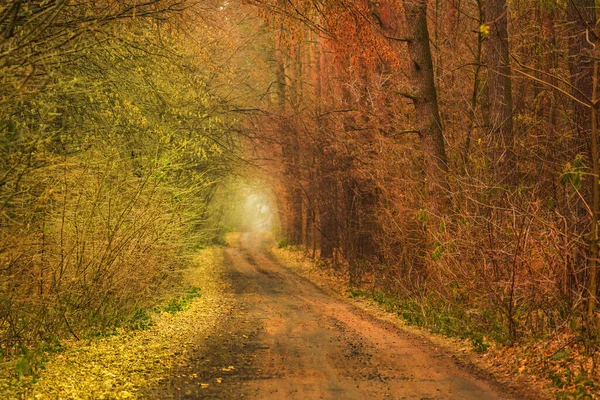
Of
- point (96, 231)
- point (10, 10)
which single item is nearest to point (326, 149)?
point (96, 231)

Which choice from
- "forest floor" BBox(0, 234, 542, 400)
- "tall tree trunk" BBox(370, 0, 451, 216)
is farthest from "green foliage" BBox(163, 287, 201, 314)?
"tall tree trunk" BBox(370, 0, 451, 216)

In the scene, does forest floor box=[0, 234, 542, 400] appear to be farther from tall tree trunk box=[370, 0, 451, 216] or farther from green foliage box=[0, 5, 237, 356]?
tall tree trunk box=[370, 0, 451, 216]

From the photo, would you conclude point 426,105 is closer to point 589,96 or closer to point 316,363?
point 589,96

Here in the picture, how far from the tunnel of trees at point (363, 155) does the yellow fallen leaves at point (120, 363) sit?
2.40 feet

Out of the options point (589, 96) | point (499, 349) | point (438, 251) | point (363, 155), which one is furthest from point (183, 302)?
point (589, 96)

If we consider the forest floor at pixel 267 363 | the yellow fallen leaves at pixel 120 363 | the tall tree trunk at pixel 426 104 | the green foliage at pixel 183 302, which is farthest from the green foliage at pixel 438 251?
the green foliage at pixel 183 302

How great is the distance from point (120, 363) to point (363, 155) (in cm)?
946

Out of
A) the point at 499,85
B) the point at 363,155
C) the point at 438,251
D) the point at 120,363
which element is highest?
the point at 499,85

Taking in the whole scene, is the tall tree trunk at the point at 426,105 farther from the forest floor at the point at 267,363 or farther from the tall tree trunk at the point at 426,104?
the forest floor at the point at 267,363

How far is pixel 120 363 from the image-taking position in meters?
8.24

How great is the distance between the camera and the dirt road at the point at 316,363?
22.8 ft

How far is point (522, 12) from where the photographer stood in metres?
13.9

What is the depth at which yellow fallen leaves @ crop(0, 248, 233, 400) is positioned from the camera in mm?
6949

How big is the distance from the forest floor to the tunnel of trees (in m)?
1.02
